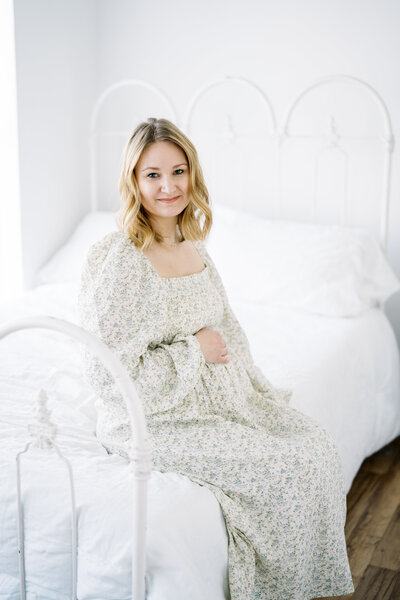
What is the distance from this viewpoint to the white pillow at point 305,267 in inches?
110

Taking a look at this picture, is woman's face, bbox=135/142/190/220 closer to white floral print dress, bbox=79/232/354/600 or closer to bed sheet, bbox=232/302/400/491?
white floral print dress, bbox=79/232/354/600

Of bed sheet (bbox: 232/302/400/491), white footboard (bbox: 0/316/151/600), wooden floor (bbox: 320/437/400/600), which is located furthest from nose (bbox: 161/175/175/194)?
wooden floor (bbox: 320/437/400/600)

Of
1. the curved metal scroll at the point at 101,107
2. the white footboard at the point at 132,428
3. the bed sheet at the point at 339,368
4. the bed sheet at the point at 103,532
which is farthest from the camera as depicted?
the curved metal scroll at the point at 101,107

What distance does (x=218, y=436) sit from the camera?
1601 mm

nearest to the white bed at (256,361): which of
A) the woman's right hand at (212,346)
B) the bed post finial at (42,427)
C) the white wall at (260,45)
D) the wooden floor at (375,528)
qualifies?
the wooden floor at (375,528)

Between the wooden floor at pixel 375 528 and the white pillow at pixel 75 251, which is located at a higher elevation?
the white pillow at pixel 75 251

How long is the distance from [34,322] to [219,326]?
0.76m

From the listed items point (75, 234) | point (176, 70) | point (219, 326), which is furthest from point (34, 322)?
point (176, 70)

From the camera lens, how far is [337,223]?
3.22 m

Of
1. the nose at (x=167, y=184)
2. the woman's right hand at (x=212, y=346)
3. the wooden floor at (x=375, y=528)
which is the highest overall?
the nose at (x=167, y=184)

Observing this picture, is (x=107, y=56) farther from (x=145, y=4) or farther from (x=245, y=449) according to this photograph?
(x=245, y=449)

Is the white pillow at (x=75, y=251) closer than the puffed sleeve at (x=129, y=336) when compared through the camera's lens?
No

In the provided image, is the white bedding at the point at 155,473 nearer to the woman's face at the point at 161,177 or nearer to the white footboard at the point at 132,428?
the white footboard at the point at 132,428

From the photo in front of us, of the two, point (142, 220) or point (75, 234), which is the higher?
point (142, 220)
